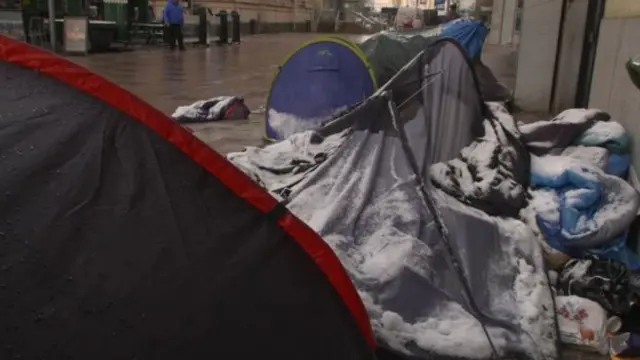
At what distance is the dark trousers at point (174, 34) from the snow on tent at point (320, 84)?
1449cm

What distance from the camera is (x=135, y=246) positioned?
1.61m

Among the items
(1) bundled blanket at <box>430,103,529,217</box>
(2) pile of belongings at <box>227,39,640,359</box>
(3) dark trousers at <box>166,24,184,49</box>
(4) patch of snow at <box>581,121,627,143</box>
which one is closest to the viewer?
(2) pile of belongings at <box>227,39,640,359</box>

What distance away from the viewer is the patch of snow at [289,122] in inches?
226

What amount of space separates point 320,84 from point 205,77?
637 centimetres

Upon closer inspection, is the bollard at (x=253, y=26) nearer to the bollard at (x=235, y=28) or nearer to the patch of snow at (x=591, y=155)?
the bollard at (x=235, y=28)

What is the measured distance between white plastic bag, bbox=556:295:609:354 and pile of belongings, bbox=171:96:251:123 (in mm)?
5009

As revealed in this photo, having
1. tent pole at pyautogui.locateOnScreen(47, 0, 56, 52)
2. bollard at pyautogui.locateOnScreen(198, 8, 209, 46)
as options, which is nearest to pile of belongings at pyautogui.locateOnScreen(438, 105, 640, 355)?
tent pole at pyautogui.locateOnScreen(47, 0, 56, 52)

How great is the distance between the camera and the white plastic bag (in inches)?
100

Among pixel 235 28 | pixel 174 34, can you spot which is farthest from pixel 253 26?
pixel 174 34

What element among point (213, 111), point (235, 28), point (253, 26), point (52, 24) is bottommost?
point (213, 111)

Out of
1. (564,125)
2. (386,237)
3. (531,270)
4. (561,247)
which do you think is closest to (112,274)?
(386,237)

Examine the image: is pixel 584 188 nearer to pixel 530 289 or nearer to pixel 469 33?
pixel 530 289

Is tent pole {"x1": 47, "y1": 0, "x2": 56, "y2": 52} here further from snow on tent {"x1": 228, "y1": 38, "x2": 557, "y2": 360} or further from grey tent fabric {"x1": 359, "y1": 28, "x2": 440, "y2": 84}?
snow on tent {"x1": 228, "y1": 38, "x2": 557, "y2": 360}

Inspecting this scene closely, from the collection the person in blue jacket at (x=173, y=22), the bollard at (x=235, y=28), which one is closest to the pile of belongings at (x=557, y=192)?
the person in blue jacket at (x=173, y=22)
